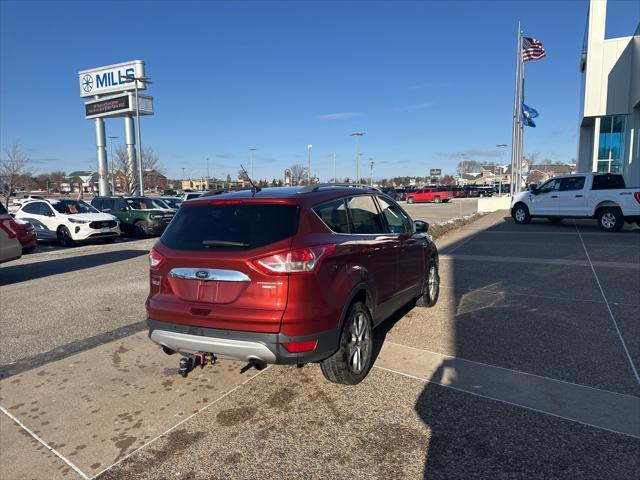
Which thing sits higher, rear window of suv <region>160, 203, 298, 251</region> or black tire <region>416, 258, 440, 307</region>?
rear window of suv <region>160, 203, 298, 251</region>

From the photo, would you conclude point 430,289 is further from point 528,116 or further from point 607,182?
point 528,116

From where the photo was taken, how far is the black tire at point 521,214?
60.1 ft

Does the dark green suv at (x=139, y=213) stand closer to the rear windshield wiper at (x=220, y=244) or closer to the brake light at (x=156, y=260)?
the brake light at (x=156, y=260)

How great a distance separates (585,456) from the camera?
2.91 meters

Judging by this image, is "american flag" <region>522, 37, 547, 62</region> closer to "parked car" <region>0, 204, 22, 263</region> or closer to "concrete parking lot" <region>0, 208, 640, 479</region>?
"concrete parking lot" <region>0, 208, 640, 479</region>

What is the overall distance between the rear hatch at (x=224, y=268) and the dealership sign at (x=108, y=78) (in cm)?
4161

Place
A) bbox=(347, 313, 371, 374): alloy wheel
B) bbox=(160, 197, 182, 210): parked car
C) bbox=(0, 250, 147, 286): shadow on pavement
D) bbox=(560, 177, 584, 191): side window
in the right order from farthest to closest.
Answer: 1. bbox=(160, 197, 182, 210): parked car
2. bbox=(560, 177, 584, 191): side window
3. bbox=(0, 250, 147, 286): shadow on pavement
4. bbox=(347, 313, 371, 374): alloy wheel

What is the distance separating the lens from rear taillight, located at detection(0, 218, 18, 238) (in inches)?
337

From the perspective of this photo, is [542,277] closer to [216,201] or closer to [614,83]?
[216,201]

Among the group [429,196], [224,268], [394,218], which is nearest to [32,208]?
[394,218]

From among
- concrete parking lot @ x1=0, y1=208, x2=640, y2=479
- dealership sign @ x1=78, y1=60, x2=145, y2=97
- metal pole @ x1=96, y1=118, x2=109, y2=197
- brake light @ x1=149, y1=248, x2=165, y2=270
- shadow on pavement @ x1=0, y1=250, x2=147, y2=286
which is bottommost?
shadow on pavement @ x1=0, y1=250, x2=147, y2=286

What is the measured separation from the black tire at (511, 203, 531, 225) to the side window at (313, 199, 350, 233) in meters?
16.2

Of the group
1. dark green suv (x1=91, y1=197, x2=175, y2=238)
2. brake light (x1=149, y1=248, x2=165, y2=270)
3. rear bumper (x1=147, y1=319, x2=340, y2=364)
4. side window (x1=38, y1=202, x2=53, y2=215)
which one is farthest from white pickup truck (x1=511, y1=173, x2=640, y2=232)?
side window (x1=38, y1=202, x2=53, y2=215)

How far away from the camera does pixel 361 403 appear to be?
3684mm
